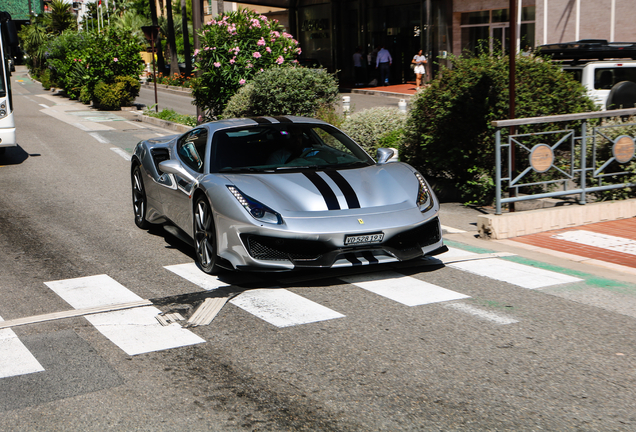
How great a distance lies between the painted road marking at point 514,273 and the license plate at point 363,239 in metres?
1.10

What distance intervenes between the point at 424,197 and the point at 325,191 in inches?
38.8

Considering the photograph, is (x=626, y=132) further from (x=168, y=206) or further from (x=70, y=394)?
(x=70, y=394)

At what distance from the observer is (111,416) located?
12.9 feet

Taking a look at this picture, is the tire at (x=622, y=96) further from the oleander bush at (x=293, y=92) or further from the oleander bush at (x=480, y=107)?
the oleander bush at (x=293, y=92)

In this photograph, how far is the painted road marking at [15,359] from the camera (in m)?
4.61

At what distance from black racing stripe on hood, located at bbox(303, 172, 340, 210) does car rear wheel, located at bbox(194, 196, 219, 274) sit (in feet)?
3.19

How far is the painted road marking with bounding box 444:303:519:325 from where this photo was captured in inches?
212

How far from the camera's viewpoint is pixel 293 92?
1653 cm

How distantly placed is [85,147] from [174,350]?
1491cm

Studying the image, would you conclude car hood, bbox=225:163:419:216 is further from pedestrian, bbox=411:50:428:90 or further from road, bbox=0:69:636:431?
pedestrian, bbox=411:50:428:90

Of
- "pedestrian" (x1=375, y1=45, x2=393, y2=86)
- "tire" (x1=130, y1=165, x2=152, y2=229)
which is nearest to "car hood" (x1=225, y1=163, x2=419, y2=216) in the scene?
"tire" (x1=130, y1=165, x2=152, y2=229)

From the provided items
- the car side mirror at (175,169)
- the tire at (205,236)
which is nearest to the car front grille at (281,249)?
the tire at (205,236)

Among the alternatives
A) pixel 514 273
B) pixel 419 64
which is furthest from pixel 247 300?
pixel 419 64

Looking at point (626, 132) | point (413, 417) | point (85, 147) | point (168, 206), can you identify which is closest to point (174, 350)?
point (413, 417)
